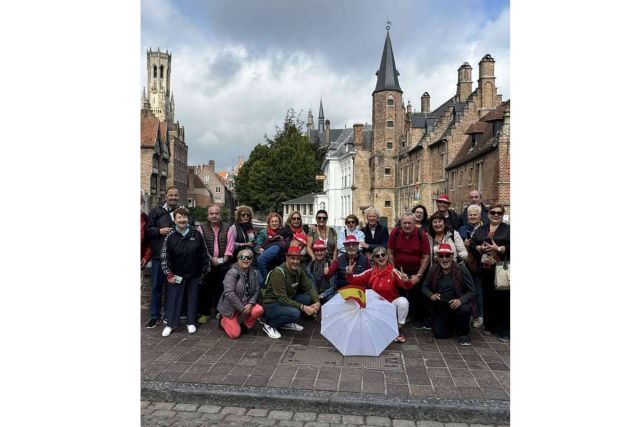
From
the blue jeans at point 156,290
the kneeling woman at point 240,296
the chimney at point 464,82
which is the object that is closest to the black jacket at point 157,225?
the blue jeans at point 156,290

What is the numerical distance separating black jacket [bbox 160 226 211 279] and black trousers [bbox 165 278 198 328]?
194 millimetres

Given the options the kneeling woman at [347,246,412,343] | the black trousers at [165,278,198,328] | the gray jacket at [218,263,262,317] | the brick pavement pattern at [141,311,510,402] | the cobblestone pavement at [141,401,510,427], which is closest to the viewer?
the cobblestone pavement at [141,401,510,427]

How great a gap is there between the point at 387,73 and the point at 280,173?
53.5ft

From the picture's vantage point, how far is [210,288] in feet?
23.5

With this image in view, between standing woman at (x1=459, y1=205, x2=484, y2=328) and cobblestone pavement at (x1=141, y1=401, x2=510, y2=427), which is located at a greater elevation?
standing woman at (x1=459, y1=205, x2=484, y2=328)

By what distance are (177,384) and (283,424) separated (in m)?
1.30

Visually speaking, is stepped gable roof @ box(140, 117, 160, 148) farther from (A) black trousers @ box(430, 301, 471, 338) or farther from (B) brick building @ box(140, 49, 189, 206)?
(A) black trousers @ box(430, 301, 471, 338)

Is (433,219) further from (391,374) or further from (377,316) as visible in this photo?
(391,374)

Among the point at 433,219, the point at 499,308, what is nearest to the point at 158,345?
the point at 433,219

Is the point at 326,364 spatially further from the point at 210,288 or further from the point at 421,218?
the point at 421,218

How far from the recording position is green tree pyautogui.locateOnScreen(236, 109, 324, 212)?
49750mm

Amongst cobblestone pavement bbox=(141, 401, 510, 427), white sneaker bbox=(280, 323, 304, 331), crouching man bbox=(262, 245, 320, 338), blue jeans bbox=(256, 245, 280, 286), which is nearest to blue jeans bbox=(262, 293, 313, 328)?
crouching man bbox=(262, 245, 320, 338)

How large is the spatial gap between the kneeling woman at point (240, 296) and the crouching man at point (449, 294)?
2.42 m

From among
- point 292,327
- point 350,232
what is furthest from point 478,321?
point 292,327
